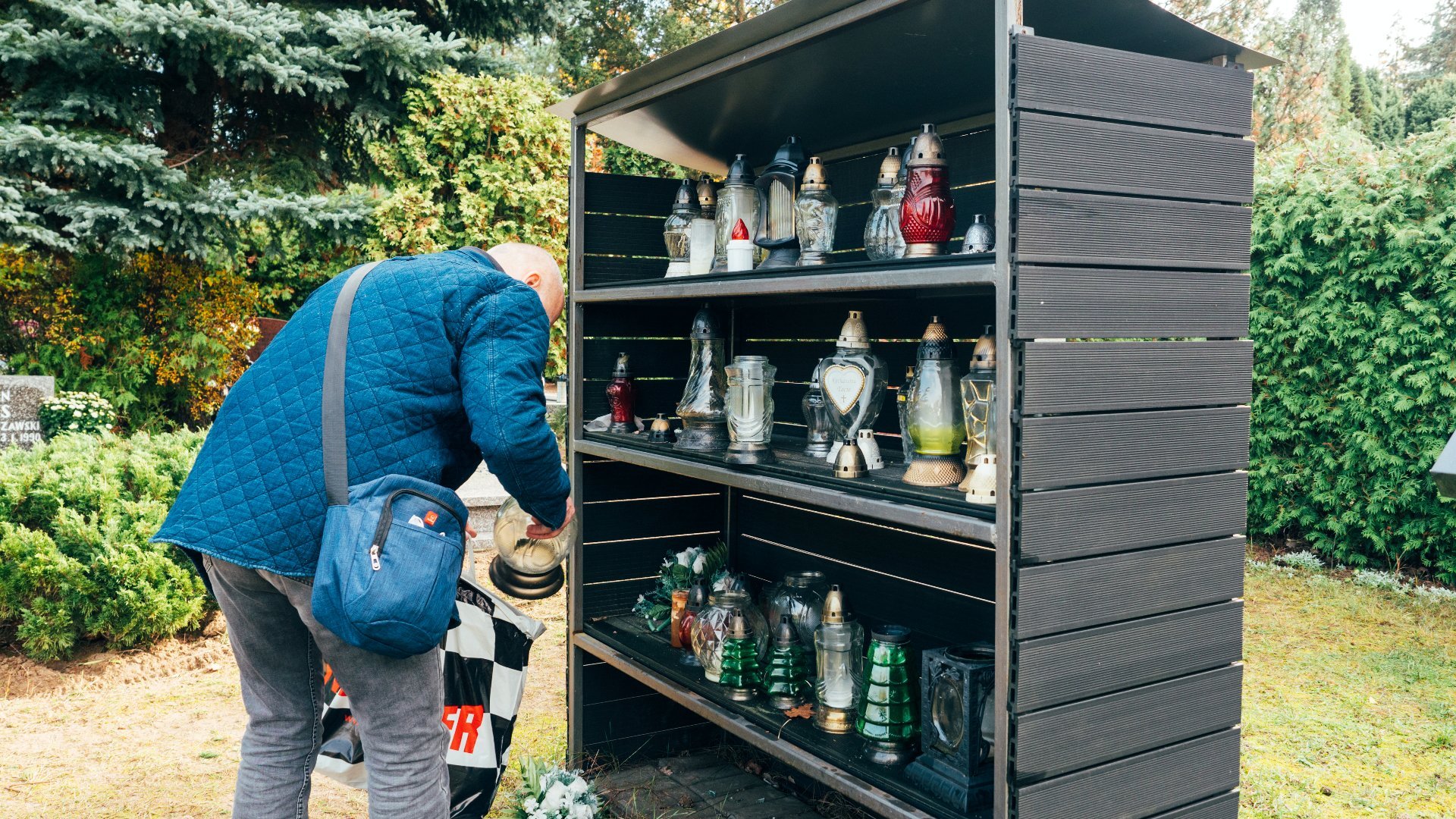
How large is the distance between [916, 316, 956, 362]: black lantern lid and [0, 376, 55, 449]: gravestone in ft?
22.7

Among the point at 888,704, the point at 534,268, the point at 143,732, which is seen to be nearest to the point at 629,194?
the point at 534,268

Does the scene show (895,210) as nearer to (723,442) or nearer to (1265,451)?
(723,442)

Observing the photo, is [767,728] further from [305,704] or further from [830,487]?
[305,704]

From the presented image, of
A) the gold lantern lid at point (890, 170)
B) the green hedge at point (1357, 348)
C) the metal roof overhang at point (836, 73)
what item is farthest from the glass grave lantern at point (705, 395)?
the green hedge at point (1357, 348)

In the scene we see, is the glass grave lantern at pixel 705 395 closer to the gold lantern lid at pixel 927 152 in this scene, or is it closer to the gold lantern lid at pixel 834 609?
the gold lantern lid at pixel 834 609

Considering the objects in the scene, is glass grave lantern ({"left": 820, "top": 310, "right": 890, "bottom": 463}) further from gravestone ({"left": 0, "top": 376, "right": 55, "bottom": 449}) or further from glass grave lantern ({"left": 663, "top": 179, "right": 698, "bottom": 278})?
gravestone ({"left": 0, "top": 376, "right": 55, "bottom": 449})

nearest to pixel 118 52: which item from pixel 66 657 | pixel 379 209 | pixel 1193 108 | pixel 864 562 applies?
pixel 379 209

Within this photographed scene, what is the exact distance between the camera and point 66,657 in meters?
4.46

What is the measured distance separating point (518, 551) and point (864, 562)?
1021 millimetres

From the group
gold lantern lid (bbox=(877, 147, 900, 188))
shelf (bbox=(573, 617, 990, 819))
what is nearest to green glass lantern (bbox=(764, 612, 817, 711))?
shelf (bbox=(573, 617, 990, 819))

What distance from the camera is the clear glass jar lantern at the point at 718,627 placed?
9.37 ft

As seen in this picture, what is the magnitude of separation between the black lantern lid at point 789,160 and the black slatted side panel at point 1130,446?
129 cm

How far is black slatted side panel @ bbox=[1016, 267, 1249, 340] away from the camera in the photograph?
1.76 metres

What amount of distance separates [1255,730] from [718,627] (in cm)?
214
